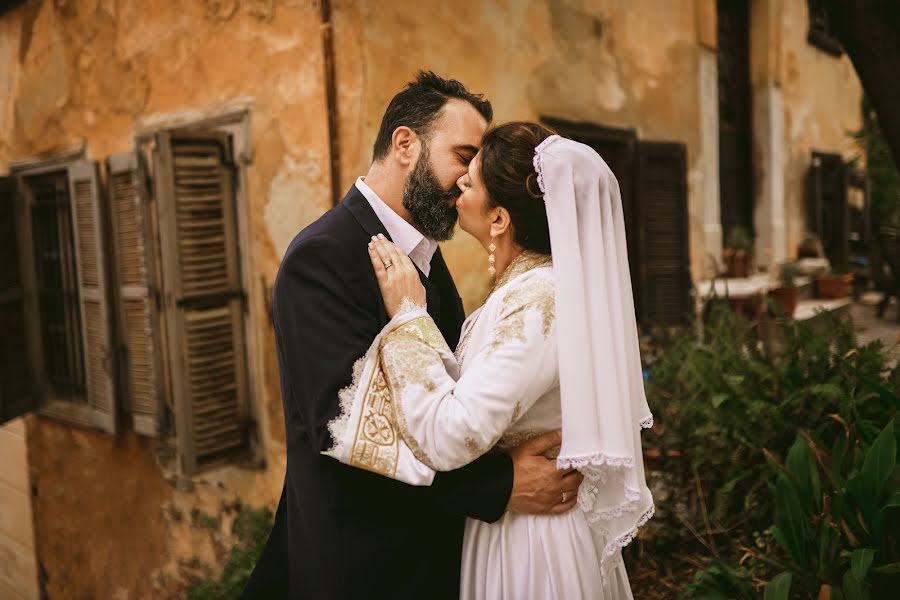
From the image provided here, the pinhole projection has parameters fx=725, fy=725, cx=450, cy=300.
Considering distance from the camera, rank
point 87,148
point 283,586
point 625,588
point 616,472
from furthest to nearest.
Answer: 1. point 87,148
2. point 283,586
3. point 625,588
4. point 616,472

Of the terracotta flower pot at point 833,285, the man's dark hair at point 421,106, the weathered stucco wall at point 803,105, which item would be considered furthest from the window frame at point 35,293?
the terracotta flower pot at point 833,285

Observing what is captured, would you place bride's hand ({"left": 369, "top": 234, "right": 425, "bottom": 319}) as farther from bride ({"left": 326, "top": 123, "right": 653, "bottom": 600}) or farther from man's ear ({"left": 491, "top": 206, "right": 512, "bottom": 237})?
man's ear ({"left": 491, "top": 206, "right": 512, "bottom": 237})

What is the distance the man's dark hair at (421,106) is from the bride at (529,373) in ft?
1.45

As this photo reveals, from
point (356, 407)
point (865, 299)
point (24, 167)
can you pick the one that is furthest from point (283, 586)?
point (865, 299)

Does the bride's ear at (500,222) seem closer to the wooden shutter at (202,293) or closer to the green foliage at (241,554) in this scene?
the wooden shutter at (202,293)

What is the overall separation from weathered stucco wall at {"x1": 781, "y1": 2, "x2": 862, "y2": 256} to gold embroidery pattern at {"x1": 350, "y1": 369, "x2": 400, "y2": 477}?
8.84m

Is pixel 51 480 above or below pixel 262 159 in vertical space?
below

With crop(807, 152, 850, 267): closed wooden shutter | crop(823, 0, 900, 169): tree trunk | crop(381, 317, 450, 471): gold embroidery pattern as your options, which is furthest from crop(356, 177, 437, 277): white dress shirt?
crop(807, 152, 850, 267): closed wooden shutter

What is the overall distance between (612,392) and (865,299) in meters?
9.70

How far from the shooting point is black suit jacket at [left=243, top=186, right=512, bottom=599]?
1.74m

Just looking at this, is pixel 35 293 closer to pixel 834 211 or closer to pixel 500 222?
pixel 500 222

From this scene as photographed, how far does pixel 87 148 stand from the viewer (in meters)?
5.24

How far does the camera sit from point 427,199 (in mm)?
2207

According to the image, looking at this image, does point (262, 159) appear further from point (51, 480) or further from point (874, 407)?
point (51, 480)
